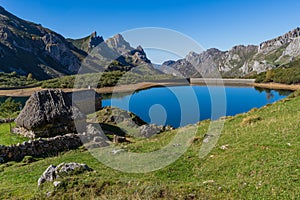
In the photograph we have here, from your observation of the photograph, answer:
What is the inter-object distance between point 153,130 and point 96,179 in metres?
20.2

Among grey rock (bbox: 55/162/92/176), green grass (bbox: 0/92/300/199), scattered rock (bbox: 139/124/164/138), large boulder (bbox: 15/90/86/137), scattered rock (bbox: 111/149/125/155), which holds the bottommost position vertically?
scattered rock (bbox: 139/124/164/138)

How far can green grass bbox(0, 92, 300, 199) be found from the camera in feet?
32.7

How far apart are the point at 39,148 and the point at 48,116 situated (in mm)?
5557

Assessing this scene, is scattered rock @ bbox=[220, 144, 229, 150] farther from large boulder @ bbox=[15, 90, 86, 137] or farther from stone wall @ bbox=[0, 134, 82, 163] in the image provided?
large boulder @ bbox=[15, 90, 86, 137]

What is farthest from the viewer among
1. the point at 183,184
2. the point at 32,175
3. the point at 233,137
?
the point at 233,137

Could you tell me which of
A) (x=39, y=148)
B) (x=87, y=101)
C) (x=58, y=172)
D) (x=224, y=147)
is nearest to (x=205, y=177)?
(x=224, y=147)

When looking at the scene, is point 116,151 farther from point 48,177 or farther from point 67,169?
point 48,177

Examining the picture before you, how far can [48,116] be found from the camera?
26.2 meters

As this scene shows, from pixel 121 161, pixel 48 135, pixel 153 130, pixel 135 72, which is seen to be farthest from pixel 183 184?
pixel 135 72

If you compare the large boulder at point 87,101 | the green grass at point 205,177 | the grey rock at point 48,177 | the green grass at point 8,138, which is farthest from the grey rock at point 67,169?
the large boulder at point 87,101

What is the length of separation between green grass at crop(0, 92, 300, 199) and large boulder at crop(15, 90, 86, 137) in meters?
7.43

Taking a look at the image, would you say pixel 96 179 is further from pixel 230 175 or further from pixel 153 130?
pixel 153 130

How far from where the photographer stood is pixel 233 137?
61.6 feet

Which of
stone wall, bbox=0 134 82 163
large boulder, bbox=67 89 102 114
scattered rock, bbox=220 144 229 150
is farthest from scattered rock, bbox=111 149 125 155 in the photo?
large boulder, bbox=67 89 102 114
